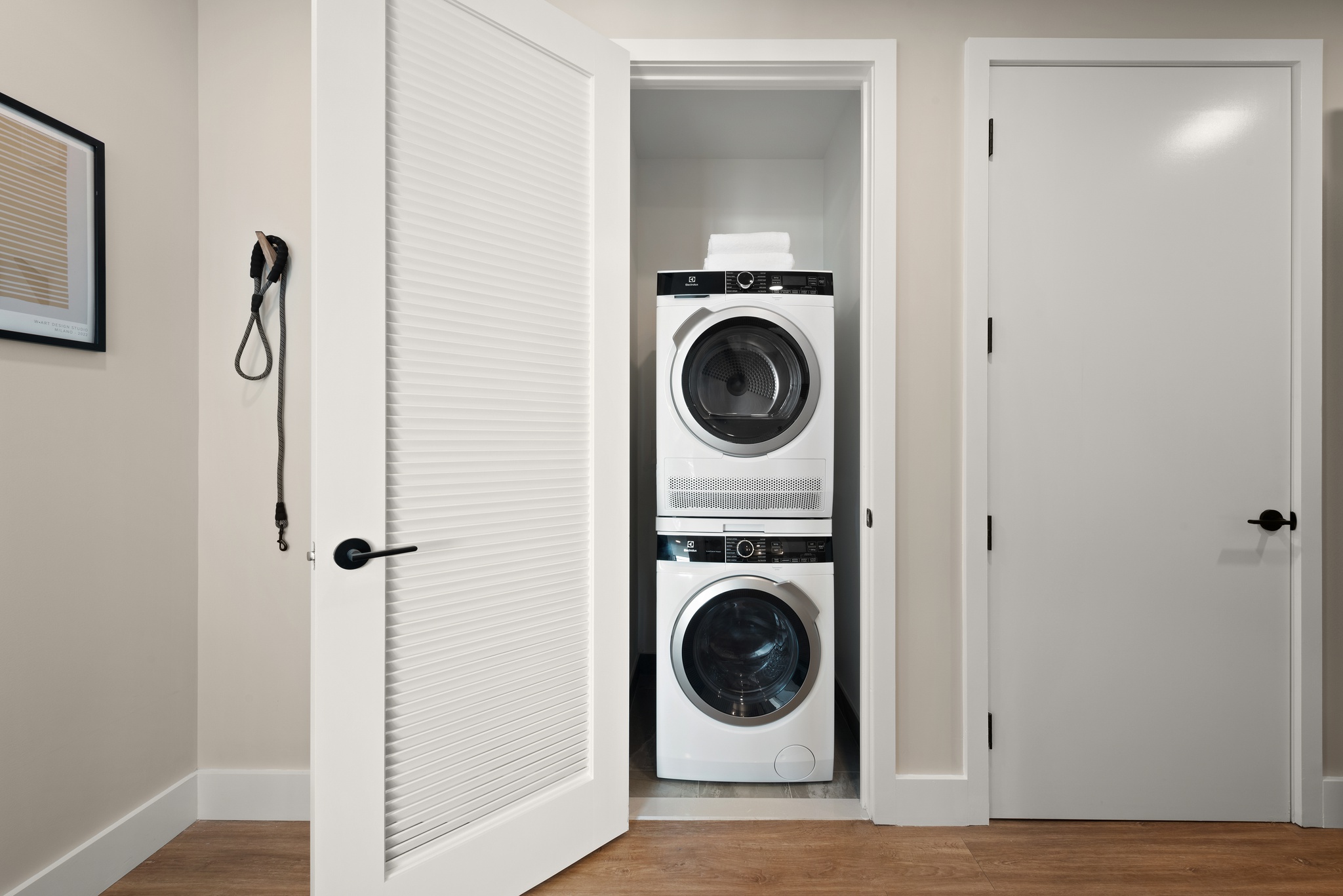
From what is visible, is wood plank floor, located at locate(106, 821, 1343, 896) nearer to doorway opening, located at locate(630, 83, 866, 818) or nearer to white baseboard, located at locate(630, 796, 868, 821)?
white baseboard, located at locate(630, 796, 868, 821)

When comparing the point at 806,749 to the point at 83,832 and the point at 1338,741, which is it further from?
the point at 83,832

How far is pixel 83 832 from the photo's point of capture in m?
1.46

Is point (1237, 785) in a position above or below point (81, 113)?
below

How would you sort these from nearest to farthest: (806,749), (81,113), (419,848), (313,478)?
1. (313,478)
2. (419,848)
3. (81,113)
4. (806,749)

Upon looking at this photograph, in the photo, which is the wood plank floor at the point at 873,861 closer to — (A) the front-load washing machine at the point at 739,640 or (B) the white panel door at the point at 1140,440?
(B) the white panel door at the point at 1140,440

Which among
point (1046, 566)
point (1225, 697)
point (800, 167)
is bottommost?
point (1225, 697)

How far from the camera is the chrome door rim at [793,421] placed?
1.99m

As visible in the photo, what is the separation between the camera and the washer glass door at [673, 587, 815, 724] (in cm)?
198

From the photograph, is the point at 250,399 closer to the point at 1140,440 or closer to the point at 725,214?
the point at 725,214

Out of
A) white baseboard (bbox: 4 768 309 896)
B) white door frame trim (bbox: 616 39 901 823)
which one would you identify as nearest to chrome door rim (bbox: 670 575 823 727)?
white door frame trim (bbox: 616 39 901 823)

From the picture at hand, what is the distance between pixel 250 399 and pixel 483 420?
0.83 m

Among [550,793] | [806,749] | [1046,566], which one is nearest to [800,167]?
[1046,566]

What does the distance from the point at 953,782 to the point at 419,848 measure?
1429mm

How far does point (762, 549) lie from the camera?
200cm
